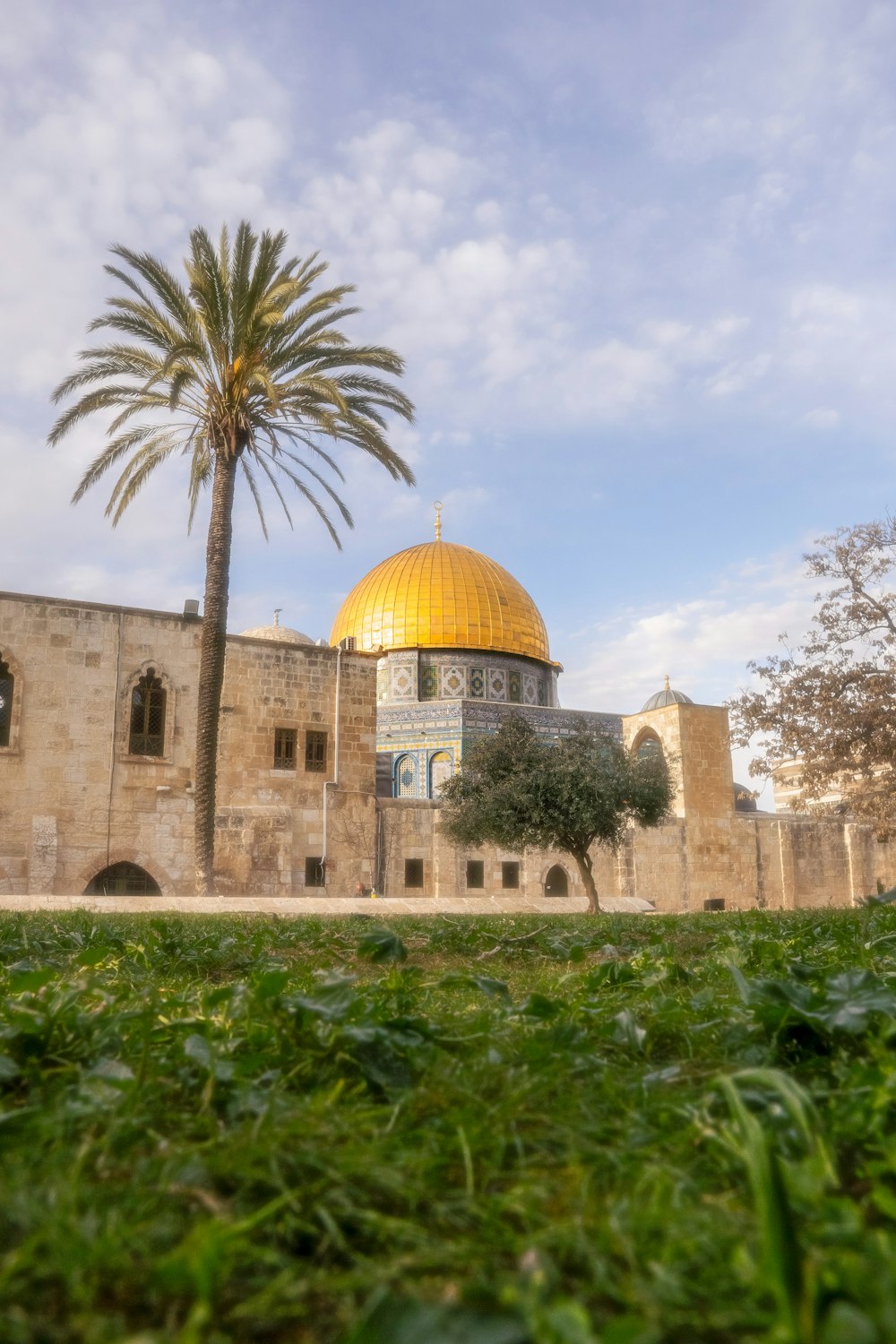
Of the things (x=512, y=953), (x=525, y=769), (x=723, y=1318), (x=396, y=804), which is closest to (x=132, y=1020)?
(x=723, y=1318)

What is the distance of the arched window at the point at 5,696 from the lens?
55.6ft

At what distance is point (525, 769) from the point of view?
54.5ft

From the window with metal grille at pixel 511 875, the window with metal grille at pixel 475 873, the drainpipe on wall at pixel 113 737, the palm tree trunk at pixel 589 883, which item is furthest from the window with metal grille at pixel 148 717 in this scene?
the window with metal grille at pixel 511 875

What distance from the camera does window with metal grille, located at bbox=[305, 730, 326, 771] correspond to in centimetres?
1933

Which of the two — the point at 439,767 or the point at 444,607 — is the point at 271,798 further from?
the point at 444,607

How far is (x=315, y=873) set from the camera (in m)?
18.6

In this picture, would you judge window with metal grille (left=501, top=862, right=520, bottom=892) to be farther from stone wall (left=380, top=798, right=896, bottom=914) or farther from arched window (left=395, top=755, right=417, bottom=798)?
arched window (left=395, top=755, right=417, bottom=798)

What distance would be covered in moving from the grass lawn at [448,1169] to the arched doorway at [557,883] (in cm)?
2147

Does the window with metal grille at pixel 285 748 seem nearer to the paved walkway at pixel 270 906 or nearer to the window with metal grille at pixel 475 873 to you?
the window with metal grille at pixel 475 873

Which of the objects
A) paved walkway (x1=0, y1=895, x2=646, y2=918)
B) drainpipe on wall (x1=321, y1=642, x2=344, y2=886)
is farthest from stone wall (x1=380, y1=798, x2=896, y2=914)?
paved walkway (x1=0, y1=895, x2=646, y2=918)

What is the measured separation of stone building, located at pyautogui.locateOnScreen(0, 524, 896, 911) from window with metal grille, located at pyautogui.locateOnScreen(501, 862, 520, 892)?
43mm

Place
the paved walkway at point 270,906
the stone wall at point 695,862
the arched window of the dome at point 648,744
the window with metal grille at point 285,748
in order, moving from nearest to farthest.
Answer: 1. the paved walkway at point 270,906
2. the window with metal grille at point 285,748
3. the stone wall at point 695,862
4. the arched window of the dome at point 648,744

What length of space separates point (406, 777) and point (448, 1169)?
27.1m

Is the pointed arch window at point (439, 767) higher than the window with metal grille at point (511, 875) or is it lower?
higher
